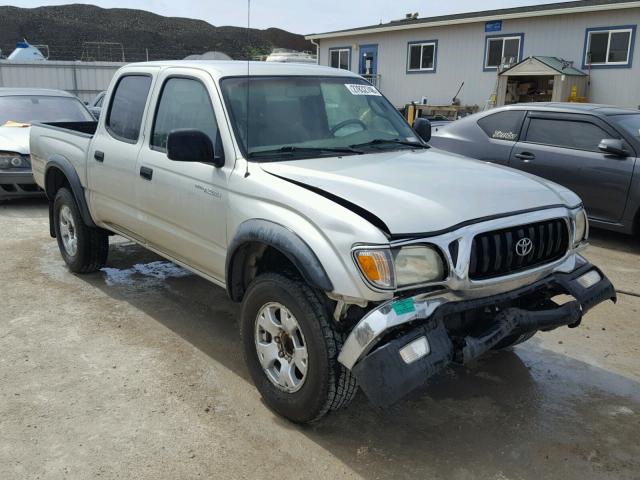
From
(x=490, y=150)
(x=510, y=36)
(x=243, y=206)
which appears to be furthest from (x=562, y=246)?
(x=510, y=36)

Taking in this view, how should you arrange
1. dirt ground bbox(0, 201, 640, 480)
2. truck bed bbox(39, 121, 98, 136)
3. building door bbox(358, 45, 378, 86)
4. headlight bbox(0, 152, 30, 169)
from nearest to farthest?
dirt ground bbox(0, 201, 640, 480)
truck bed bbox(39, 121, 98, 136)
headlight bbox(0, 152, 30, 169)
building door bbox(358, 45, 378, 86)

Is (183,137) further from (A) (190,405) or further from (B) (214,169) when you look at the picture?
(A) (190,405)

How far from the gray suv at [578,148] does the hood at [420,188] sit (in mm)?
3799

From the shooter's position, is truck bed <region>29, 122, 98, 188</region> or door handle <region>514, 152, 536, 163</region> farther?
door handle <region>514, 152, 536, 163</region>

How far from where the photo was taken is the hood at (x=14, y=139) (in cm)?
871

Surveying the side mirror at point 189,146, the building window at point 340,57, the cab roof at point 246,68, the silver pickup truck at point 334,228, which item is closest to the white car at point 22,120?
the silver pickup truck at point 334,228

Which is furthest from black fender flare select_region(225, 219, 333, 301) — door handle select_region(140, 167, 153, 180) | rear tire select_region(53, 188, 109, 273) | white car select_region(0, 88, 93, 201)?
white car select_region(0, 88, 93, 201)

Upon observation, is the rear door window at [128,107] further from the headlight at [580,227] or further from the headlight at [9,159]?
the headlight at [9,159]

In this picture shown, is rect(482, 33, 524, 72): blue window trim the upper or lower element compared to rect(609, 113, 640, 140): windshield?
upper

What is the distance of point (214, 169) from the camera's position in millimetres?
3824

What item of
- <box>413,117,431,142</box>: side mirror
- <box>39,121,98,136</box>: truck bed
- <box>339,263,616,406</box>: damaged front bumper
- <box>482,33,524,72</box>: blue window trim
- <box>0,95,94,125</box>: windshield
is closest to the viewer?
<box>339,263,616,406</box>: damaged front bumper

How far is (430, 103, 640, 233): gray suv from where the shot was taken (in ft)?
22.9

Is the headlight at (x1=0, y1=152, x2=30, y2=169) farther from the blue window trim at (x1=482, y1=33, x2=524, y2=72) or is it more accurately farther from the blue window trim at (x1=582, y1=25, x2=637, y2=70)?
the blue window trim at (x1=482, y1=33, x2=524, y2=72)

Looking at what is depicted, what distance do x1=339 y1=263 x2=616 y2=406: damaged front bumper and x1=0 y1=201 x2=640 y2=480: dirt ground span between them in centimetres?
59
